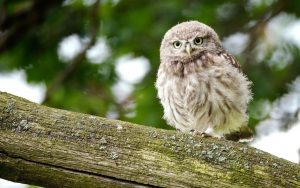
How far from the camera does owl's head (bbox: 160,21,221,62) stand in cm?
548

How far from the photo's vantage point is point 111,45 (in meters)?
6.42

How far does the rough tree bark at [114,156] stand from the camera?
2.86 metres

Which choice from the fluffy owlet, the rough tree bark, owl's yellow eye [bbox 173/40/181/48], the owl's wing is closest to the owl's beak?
the fluffy owlet

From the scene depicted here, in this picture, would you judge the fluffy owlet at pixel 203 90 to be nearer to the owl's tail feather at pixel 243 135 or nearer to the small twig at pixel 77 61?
the owl's tail feather at pixel 243 135

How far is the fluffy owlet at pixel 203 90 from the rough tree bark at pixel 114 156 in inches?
74.7

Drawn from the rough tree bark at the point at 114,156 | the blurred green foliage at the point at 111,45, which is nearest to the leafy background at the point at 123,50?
the blurred green foliage at the point at 111,45

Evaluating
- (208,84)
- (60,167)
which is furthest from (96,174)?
(208,84)

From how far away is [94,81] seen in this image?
633 centimetres

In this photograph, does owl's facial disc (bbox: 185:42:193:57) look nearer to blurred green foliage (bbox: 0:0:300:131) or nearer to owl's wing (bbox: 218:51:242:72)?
owl's wing (bbox: 218:51:242:72)

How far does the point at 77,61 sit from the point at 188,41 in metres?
1.04

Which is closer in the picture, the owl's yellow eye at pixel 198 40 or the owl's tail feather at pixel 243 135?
the owl's tail feather at pixel 243 135

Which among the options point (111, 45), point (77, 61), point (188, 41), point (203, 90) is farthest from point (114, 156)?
point (111, 45)

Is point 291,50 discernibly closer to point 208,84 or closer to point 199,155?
point 208,84

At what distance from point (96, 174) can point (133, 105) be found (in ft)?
10.9
